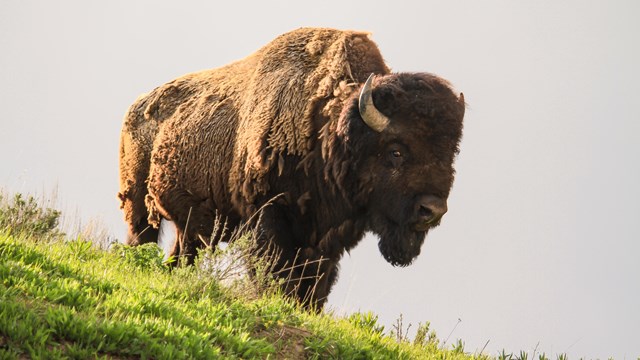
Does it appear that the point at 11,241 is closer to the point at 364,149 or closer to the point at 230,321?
the point at 230,321

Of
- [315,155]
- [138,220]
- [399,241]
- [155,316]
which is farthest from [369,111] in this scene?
[138,220]

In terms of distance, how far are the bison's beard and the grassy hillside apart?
866 millimetres

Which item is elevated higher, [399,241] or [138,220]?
[399,241]

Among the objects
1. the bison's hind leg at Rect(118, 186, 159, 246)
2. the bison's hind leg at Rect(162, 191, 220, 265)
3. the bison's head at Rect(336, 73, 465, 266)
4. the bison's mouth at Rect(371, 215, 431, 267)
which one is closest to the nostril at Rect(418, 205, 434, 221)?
the bison's head at Rect(336, 73, 465, 266)

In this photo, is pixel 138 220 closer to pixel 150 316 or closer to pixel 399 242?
pixel 399 242

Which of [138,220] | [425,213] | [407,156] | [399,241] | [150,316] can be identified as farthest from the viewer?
[138,220]

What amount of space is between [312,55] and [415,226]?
2.28 m

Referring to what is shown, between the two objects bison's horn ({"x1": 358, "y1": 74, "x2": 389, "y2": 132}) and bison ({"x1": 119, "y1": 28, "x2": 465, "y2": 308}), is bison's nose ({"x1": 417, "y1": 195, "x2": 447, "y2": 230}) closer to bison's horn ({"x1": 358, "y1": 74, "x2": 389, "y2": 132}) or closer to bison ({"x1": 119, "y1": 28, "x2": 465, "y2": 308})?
bison ({"x1": 119, "y1": 28, "x2": 465, "y2": 308})

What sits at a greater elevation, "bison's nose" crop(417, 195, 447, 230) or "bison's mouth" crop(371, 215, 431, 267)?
"bison's nose" crop(417, 195, 447, 230)

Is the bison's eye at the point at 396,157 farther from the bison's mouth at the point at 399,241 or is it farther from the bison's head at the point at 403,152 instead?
the bison's mouth at the point at 399,241

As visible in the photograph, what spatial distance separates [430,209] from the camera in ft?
25.7

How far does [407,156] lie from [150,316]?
10.7ft

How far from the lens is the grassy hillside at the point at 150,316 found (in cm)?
493

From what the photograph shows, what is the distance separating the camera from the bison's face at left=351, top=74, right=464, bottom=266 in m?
7.97
